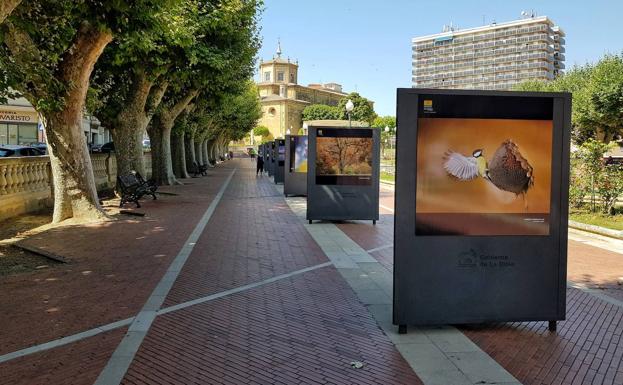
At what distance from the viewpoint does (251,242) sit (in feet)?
35.4

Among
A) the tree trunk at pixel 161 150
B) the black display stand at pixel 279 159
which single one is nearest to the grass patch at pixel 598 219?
the black display stand at pixel 279 159

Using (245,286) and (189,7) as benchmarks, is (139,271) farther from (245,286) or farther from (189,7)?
(189,7)

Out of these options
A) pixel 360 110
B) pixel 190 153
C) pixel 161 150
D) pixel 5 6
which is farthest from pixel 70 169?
pixel 360 110

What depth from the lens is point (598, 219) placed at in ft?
46.6

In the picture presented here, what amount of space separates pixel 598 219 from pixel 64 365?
43.2ft

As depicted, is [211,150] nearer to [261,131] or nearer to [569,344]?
[261,131]

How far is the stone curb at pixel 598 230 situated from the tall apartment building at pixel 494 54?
134m

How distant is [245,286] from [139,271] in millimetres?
1748

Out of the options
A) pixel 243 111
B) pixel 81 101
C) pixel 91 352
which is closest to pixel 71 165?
pixel 81 101

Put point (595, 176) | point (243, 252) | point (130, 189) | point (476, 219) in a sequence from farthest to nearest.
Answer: point (130, 189), point (595, 176), point (243, 252), point (476, 219)

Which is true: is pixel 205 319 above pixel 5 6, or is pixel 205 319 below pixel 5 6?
below

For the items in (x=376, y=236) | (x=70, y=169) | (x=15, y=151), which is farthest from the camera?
(x=15, y=151)

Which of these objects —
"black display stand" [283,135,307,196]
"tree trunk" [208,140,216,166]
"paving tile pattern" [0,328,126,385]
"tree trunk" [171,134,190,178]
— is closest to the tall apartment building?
"tree trunk" [208,140,216,166]

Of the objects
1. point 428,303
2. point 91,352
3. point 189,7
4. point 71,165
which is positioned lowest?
point 91,352
